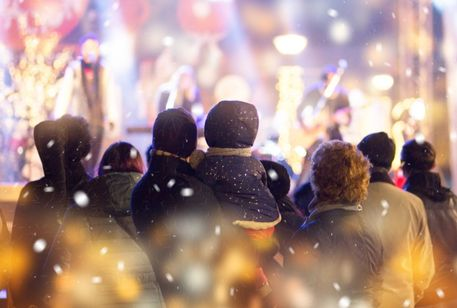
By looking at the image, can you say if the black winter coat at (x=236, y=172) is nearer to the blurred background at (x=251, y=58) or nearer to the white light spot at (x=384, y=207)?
the white light spot at (x=384, y=207)

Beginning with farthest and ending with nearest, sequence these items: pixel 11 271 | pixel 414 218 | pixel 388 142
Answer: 1. pixel 388 142
2. pixel 414 218
3. pixel 11 271

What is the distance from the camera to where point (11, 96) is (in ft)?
34.3

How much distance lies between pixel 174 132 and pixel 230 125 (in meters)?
0.23

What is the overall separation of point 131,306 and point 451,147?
6.75 metres

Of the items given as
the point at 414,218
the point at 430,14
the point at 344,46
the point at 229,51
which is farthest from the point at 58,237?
the point at 344,46

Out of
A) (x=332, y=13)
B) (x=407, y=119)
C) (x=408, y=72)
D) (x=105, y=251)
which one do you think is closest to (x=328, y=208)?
(x=105, y=251)

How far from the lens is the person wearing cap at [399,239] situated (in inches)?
142

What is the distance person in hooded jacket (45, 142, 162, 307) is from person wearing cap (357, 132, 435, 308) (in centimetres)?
112

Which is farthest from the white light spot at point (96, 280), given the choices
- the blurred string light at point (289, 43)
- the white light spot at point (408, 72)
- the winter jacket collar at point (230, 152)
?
the blurred string light at point (289, 43)

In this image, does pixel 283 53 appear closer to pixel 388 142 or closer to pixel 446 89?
pixel 446 89

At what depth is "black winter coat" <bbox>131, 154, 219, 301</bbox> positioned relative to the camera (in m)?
2.89

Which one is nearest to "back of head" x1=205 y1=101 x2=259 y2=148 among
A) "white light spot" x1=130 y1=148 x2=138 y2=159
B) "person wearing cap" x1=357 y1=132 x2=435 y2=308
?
"white light spot" x1=130 y1=148 x2=138 y2=159

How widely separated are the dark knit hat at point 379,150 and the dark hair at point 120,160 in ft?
4.21

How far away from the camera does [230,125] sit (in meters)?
3.04
